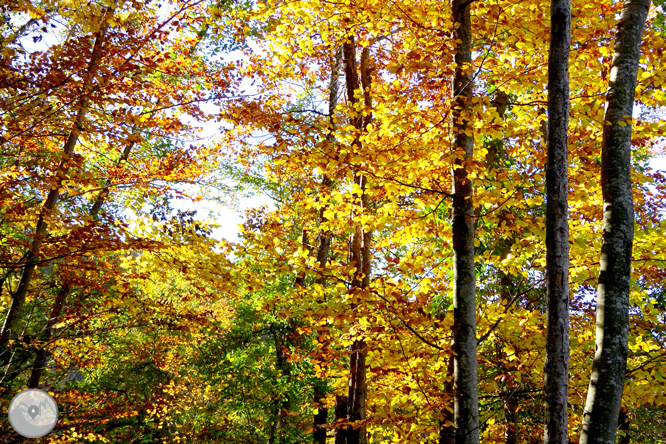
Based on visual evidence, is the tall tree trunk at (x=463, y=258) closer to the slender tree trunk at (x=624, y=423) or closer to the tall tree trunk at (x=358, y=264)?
the tall tree trunk at (x=358, y=264)

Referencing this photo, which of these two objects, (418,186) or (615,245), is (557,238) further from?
(418,186)

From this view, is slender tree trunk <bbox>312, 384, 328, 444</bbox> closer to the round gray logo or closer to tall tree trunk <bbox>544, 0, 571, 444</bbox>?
the round gray logo

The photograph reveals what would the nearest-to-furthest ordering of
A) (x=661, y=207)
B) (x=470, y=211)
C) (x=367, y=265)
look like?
(x=470, y=211)
(x=367, y=265)
(x=661, y=207)

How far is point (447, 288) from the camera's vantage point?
20.1ft

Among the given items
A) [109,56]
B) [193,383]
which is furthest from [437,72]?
[193,383]

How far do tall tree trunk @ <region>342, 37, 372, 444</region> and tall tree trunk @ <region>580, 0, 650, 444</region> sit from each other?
2.66 meters

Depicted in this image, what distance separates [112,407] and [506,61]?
9.36m

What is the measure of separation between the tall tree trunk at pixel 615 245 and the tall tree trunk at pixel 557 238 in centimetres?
23

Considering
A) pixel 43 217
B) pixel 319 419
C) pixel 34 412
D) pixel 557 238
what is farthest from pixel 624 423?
pixel 43 217

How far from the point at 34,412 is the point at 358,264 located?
5.76 meters

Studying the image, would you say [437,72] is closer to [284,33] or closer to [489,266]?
[284,33]

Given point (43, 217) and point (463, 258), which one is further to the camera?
point (43, 217)

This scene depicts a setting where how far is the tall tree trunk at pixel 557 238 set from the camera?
10.1 ft

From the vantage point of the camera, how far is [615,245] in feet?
11.0
